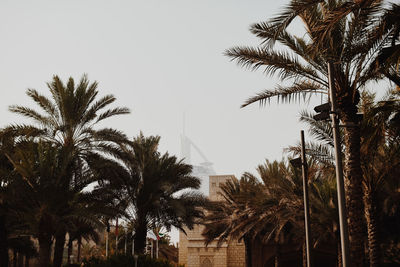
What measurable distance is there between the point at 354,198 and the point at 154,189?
13.1m

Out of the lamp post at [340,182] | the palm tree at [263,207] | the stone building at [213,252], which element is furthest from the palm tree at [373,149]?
the stone building at [213,252]

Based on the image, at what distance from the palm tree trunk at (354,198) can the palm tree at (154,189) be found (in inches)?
466

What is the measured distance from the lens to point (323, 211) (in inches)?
952

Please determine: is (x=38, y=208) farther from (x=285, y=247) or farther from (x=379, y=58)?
(x=285, y=247)

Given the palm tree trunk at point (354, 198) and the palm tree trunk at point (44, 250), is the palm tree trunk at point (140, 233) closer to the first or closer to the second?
the palm tree trunk at point (44, 250)

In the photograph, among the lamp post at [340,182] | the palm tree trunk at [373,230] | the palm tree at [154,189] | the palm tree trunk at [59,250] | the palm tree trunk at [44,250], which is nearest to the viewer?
the lamp post at [340,182]

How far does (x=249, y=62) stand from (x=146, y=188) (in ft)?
38.2

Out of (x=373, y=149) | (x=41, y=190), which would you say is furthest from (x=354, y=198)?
(x=41, y=190)

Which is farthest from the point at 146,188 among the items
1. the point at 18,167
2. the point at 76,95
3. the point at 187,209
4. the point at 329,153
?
the point at 329,153

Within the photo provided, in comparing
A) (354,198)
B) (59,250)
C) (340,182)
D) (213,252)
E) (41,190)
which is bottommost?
(213,252)

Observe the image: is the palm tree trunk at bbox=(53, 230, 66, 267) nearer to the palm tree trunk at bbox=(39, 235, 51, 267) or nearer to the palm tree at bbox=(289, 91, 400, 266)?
the palm tree trunk at bbox=(39, 235, 51, 267)

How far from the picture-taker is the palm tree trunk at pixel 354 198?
11.1m

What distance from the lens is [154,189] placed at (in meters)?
22.7

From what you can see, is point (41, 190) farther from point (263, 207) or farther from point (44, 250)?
point (263, 207)
